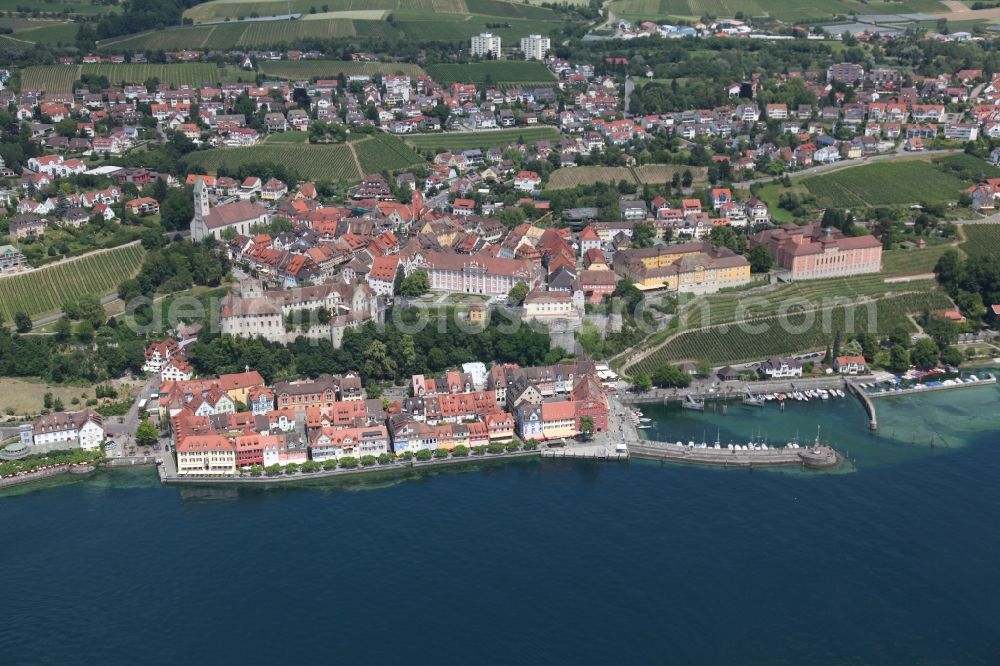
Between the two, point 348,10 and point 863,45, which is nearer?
point 863,45

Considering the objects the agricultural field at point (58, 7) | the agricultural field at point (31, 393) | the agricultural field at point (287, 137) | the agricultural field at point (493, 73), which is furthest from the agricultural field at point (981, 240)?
the agricultural field at point (58, 7)

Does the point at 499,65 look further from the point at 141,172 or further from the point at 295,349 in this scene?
the point at 295,349

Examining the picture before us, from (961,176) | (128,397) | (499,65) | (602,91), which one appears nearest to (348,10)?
(499,65)

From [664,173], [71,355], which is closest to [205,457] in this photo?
[71,355]

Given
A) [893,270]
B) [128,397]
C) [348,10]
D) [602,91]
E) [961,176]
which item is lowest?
[128,397]

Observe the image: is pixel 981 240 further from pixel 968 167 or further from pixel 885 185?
pixel 968 167

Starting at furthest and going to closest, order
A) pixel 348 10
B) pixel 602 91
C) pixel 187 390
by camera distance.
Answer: pixel 348 10
pixel 602 91
pixel 187 390

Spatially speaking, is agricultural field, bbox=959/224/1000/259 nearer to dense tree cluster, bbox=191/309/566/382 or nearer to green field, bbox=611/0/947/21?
dense tree cluster, bbox=191/309/566/382
